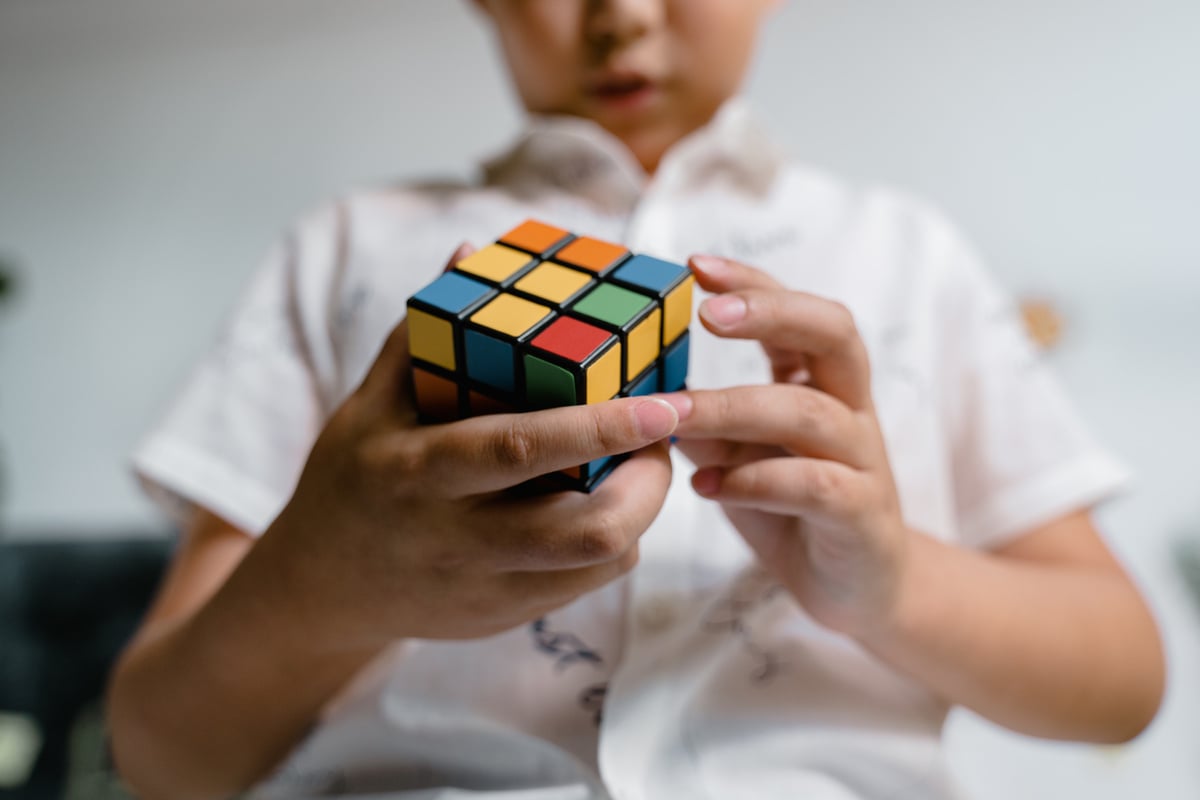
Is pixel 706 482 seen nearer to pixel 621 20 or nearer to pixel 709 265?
pixel 709 265

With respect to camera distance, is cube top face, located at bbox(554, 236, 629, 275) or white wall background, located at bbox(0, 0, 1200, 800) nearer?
cube top face, located at bbox(554, 236, 629, 275)

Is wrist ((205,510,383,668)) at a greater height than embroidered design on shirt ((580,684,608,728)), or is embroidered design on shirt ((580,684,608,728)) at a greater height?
wrist ((205,510,383,668))

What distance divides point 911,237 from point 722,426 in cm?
34

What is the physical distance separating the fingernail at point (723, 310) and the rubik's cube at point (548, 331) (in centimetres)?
1

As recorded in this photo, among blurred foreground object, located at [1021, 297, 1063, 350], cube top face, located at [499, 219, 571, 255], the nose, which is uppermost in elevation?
the nose

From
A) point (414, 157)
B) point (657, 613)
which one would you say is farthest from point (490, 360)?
point (414, 157)

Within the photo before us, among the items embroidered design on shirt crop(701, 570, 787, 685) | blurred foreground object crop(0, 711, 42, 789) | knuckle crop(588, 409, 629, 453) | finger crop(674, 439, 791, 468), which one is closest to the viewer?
knuckle crop(588, 409, 629, 453)

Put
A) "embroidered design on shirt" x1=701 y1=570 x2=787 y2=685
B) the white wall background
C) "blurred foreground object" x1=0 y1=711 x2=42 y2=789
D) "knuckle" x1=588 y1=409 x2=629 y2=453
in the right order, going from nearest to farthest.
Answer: "knuckle" x1=588 y1=409 x2=629 y2=453 → "embroidered design on shirt" x1=701 y1=570 x2=787 y2=685 → "blurred foreground object" x1=0 y1=711 x2=42 y2=789 → the white wall background

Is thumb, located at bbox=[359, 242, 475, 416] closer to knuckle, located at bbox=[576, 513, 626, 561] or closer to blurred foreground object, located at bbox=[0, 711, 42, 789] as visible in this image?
knuckle, located at bbox=[576, 513, 626, 561]

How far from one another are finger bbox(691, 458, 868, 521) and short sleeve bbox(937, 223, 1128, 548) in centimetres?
23

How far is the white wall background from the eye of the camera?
1.11 meters

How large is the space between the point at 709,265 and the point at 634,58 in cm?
25

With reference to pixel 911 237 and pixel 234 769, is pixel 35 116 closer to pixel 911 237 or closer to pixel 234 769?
pixel 234 769

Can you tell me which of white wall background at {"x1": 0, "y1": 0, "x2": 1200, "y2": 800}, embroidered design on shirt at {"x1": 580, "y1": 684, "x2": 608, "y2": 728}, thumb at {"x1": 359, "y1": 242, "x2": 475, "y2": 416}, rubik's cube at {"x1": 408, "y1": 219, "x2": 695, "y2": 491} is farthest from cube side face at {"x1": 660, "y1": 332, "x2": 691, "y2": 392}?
white wall background at {"x1": 0, "y1": 0, "x2": 1200, "y2": 800}
